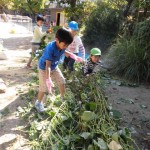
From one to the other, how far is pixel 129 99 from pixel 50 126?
2.24 meters

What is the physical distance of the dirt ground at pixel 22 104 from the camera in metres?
3.29

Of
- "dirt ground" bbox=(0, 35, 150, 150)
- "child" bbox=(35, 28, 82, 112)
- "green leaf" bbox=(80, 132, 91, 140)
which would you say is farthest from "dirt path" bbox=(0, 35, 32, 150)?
"green leaf" bbox=(80, 132, 91, 140)

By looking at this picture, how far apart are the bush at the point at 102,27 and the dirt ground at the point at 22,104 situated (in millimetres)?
4483

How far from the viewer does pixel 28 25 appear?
90.0 feet

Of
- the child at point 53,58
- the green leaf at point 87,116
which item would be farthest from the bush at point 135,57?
the green leaf at point 87,116

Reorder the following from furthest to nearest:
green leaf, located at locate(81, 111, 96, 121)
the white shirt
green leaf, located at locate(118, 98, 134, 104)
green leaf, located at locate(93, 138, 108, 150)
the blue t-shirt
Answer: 1. the white shirt
2. green leaf, located at locate(118, 98, 134, 104)
3. the blue t-shirt
4. green leaf, located at locate(81, 111, 96, 121)
5. green leaf, located at locate(93, 138, 108, 150)

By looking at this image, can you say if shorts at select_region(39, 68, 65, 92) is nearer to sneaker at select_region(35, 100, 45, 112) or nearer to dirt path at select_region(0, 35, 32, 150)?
sneaker at select_region(35, 100, 45, 112)

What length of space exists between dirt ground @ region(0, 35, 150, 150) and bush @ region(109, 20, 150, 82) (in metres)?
0.44

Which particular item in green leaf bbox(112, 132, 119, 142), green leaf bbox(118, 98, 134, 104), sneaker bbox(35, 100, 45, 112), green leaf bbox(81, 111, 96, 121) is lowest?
green leaf bbox(118, 98, 134, 104)

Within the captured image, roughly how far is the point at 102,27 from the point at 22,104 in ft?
23.0

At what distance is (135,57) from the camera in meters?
6.54

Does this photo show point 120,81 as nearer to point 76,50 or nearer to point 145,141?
point 76,50

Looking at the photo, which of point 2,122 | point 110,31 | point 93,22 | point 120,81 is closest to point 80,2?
point 93,22

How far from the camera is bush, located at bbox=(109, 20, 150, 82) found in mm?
6410
